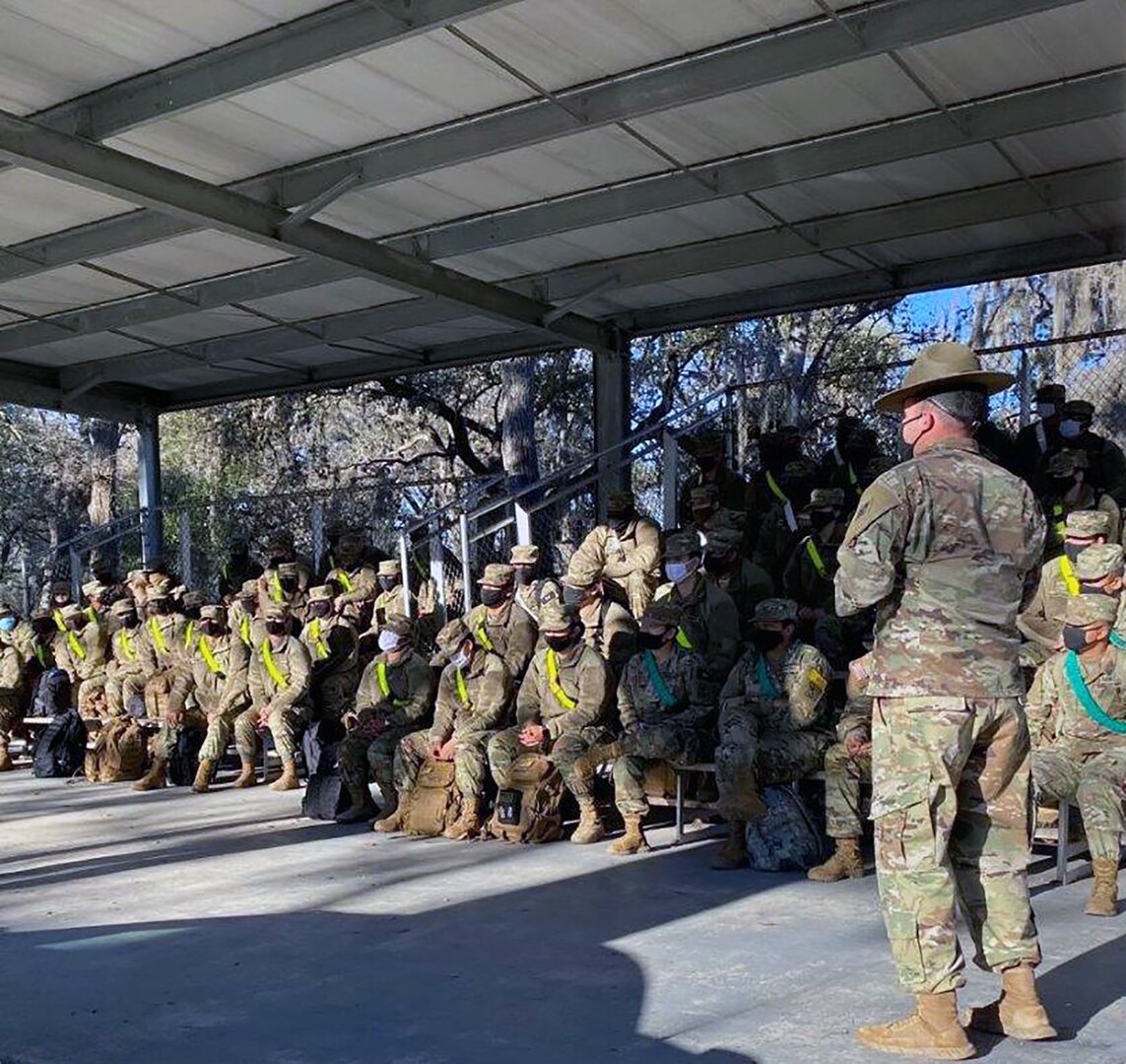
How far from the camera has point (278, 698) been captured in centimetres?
1066

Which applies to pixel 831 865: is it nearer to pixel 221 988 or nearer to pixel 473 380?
pixel 221 988

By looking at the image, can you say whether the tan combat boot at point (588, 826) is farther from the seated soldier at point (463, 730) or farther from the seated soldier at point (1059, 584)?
the seated soldier at point (1059, 584)

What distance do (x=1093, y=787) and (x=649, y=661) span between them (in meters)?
2.68

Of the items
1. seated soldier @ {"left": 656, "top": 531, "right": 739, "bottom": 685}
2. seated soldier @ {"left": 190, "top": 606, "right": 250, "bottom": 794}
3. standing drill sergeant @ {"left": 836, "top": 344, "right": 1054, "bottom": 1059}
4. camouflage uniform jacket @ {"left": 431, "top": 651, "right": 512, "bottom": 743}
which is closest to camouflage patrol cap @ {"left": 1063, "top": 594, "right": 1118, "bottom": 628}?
seated soldier @ {"left": 656, "top": 531, "right": 739, "bottom": 685}

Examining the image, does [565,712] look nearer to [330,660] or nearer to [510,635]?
[510,635]

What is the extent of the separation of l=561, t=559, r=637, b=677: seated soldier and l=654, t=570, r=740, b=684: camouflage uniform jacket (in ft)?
1.99

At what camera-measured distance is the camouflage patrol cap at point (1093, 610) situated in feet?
21.1

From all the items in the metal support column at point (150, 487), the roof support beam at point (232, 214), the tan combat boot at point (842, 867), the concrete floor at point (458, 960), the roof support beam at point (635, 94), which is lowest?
the concrete floor at point (458, 960)

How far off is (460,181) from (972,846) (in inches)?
241

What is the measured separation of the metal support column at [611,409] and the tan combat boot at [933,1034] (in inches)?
316

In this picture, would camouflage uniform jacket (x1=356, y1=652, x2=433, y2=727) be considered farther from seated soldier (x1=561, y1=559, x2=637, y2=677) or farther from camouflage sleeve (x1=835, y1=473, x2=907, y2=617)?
camouflage sleeve (x1=835, y1=473, x2=907, y2=617)

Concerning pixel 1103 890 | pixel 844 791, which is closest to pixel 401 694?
pixel 844 791

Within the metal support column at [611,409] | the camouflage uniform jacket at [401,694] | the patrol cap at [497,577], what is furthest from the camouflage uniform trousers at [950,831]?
the metal support column at [611,409]

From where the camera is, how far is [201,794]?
34.7 ft
